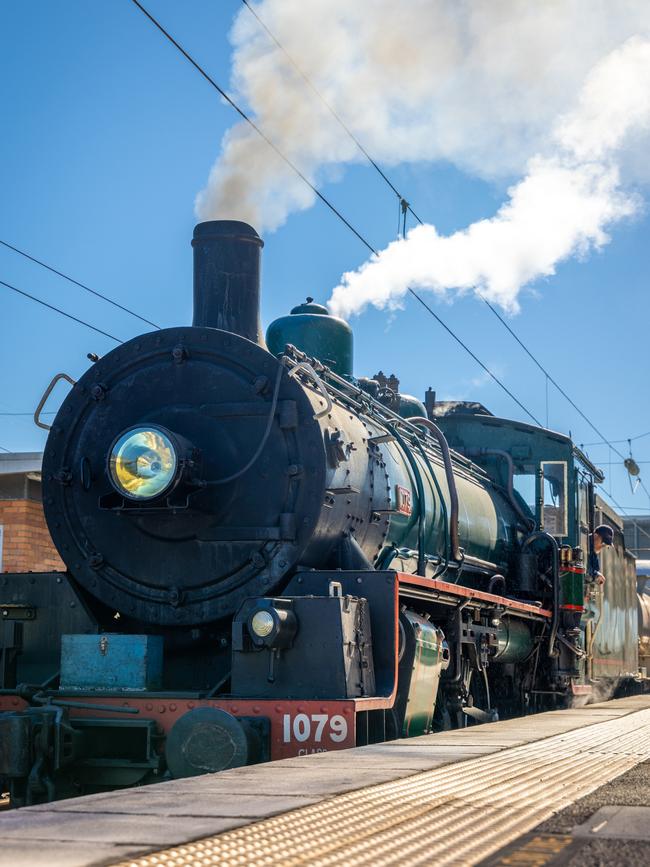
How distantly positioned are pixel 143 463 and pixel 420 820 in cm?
366

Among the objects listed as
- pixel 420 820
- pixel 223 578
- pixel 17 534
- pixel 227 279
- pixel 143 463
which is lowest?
pixel 420 820

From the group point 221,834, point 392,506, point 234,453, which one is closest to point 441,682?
point 392,506

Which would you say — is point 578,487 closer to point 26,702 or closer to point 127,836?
point 26,702

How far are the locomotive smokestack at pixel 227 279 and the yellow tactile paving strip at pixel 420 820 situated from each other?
3.63 m

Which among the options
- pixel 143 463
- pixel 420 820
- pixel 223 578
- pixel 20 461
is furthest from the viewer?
pixel 20 461

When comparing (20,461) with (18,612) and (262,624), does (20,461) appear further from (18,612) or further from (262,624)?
(262,624)

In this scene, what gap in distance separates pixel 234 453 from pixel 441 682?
7.51ft

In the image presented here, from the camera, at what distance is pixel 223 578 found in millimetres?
6312

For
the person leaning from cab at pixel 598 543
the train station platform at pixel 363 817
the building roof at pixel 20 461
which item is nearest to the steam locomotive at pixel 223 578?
the train station platform at pixel 363 817

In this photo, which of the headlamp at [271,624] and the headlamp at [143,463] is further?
the headlamp at [143,463]

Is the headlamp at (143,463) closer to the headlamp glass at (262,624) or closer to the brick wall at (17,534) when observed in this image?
the headlamp glass at (262,624)

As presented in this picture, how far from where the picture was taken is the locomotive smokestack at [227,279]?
7023 mm

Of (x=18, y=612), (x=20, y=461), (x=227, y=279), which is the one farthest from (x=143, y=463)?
(x=20, y=461)

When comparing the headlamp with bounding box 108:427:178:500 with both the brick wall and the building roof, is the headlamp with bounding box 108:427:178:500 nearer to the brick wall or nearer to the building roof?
the brick wall
